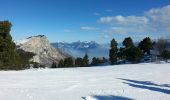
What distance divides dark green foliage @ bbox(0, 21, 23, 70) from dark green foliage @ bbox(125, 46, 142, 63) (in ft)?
162

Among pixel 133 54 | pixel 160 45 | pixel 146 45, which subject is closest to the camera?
pixel 133 54

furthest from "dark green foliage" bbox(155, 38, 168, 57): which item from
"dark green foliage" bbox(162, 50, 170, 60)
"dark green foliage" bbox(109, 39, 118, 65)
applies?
"dark green foliage" bbox(109, 39, 118, 65)

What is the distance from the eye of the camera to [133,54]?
97000 millimetres

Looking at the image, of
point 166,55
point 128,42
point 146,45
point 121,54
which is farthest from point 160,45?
point 121,54

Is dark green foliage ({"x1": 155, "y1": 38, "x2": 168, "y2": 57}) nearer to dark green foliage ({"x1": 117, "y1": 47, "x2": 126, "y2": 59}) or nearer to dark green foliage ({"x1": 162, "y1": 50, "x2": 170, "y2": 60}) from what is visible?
dark green foliage ({"x1": 162, "y1": 50, "x2": 170, "y2": 60})

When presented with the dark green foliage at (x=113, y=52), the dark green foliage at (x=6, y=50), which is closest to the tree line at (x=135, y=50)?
the dark green foliage at (x=113, y=52)

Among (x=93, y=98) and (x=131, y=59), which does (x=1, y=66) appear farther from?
(x=131, y=59)

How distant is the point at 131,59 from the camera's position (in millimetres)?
98750

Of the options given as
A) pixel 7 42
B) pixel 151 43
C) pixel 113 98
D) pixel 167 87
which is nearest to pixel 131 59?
pixel 151 43

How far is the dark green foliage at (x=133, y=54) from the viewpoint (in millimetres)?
95812

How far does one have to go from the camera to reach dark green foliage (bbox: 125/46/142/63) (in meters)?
95.8

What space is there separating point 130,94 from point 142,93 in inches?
42.6

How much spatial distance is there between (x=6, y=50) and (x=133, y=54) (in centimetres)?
5208

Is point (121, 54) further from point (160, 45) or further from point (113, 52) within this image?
point (160, 45)
